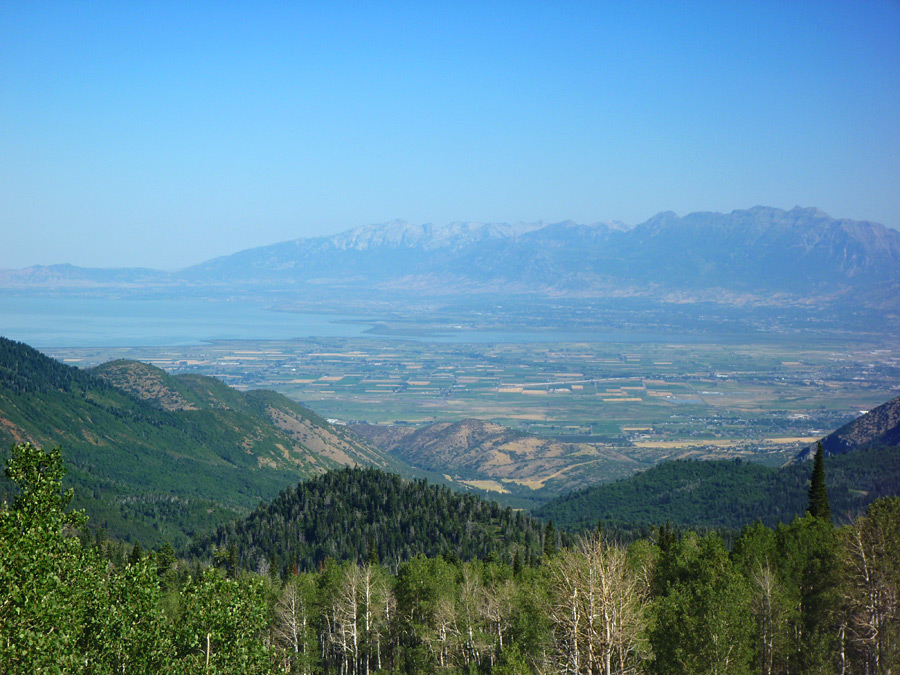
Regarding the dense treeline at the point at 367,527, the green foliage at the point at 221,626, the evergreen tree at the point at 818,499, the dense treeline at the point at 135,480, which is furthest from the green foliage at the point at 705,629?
the dense treeline at the point at 135,480

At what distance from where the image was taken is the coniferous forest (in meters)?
22.9

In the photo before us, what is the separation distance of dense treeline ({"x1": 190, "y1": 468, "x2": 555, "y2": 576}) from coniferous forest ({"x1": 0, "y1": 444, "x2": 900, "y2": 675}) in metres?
31.0

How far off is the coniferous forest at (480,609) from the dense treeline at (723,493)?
80.2 meters

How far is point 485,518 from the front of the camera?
111 m

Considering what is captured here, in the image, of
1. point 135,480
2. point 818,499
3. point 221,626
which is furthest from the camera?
point 135,480

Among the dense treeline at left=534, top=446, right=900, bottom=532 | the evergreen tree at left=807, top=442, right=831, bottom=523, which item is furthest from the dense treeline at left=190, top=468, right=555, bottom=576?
the evergreen tree at left=807, top=442, right=831, bottom=523

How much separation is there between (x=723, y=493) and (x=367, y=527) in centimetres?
7966

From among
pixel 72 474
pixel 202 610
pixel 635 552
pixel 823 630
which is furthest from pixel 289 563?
pixel 72 474

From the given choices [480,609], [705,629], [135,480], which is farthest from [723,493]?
[705,629]

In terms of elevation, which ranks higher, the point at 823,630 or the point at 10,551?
the point at 10,551

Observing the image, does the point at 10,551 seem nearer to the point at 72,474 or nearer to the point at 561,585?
the point at 561,585

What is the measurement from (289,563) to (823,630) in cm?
6657

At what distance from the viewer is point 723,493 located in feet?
517

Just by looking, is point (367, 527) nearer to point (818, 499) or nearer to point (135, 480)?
point (818, 499)
